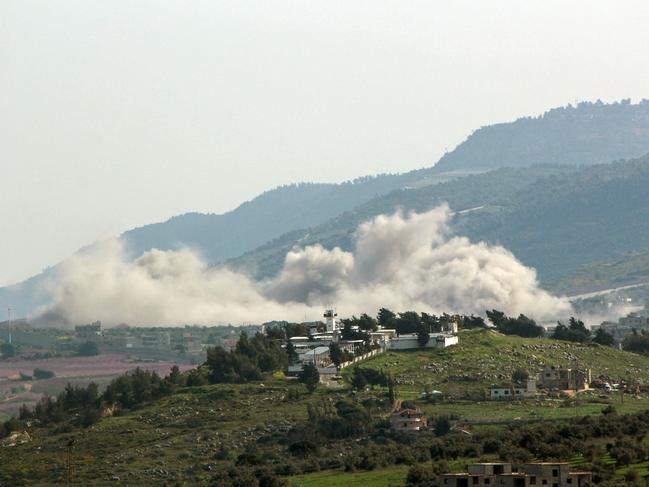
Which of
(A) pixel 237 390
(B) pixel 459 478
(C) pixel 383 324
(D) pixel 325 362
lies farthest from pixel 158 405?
(B) pixel 459 478

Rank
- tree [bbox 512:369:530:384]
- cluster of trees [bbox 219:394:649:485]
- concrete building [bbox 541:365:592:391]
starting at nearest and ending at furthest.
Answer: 1. cluster of trees [bbox 219:394:649:485]
2. tree [bbox 512:369:530:384]
3. concrete building [bbox 541:365:592:391]

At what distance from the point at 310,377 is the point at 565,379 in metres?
19.3

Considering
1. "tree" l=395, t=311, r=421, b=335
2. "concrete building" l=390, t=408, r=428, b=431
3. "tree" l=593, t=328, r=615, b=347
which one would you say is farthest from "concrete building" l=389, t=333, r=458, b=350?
"concrete building" l=390, t=408, r=428, b=431

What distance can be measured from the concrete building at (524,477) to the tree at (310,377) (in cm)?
5833

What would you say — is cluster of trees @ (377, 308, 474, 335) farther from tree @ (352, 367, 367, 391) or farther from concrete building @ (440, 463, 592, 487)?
concrete building @ (440, 463, 592, 487)

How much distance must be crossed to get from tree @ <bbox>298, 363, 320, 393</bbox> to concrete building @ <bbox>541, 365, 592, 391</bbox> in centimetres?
1712

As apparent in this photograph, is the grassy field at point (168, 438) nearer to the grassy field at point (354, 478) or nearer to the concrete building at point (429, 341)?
the grassy field at point (354, 478)

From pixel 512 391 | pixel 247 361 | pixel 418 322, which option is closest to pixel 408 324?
pixel 418 322

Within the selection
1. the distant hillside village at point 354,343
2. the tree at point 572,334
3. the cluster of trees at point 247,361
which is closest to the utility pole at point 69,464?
the cluster of trees at point 247,361

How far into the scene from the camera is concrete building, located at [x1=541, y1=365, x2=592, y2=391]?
14788cm

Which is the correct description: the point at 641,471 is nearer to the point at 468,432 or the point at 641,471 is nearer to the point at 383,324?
the point at 468,432

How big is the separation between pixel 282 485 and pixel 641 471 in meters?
21.5

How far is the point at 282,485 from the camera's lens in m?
102

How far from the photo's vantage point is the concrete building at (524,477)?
85562mm
